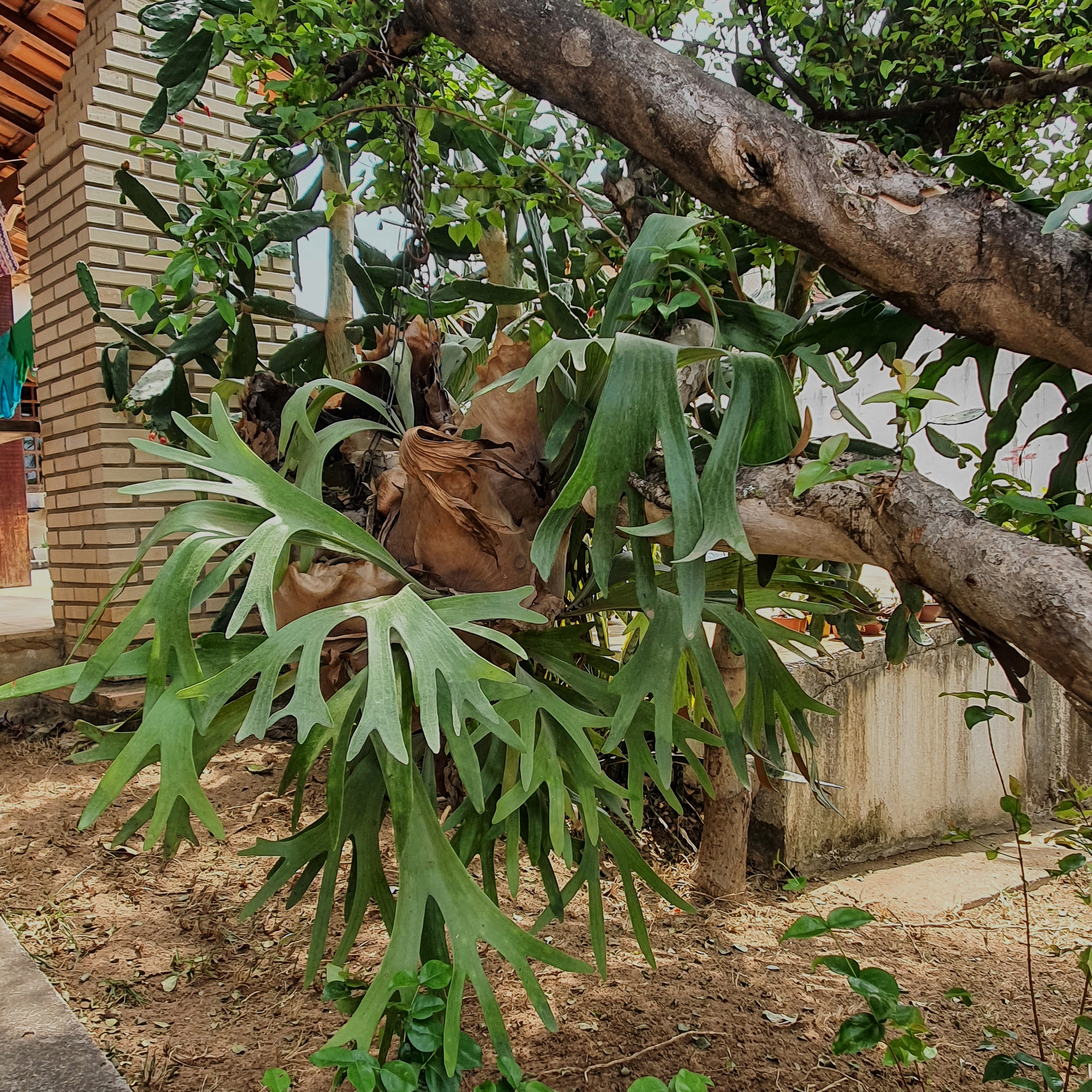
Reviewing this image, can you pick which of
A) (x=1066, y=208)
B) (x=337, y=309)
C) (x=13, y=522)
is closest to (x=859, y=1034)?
(x=1066, y=208)

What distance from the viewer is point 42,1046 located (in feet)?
3.80

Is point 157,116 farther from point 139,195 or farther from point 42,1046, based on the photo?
point 42,1046

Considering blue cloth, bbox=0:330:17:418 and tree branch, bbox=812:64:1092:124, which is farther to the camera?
blue cloth, bbox=0:330:17:418

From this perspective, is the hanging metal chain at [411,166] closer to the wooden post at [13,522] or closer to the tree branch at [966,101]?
the tree branch at [966,101]

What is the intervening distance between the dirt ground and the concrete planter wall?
9.5 inches

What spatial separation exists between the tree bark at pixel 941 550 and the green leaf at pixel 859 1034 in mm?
402

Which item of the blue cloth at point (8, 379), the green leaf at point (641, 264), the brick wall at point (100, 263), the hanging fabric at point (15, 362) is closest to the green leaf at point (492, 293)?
the green leaf at point (641, 264)

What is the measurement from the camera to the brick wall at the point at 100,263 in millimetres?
2922

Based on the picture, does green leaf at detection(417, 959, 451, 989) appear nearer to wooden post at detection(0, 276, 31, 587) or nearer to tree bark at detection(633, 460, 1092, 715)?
tree bark at detection(633, 460, 1092, 715)

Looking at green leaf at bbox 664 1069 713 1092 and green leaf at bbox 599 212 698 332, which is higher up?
green leaf at bbox 599 212 698 332

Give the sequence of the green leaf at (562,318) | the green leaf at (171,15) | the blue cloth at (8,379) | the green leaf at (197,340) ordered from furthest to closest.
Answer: the blue cloth at (8,379) → the green leaf at (197,340) → the green leaf at (171,15) → the green leaf at (562,318)

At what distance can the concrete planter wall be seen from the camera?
2.47m

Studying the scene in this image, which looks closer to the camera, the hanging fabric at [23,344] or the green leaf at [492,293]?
the green leaf at [492,293]

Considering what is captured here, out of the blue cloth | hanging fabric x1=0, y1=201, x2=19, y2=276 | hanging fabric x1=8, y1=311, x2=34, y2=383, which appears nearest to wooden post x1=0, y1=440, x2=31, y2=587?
the blue cloth
